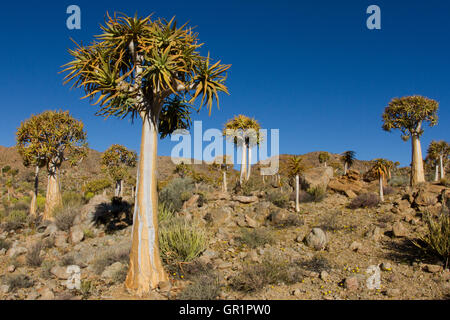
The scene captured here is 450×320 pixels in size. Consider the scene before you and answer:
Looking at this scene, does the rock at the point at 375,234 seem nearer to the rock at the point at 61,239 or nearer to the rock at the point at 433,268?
the rock at the point at 433,268

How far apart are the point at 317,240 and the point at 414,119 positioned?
12.8 meters

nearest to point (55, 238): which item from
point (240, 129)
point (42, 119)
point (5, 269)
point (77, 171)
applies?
point (5, 269)

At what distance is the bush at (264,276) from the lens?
636 centimetres

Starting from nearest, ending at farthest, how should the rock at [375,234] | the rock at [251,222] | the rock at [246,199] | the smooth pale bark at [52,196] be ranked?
the rock at [375,234] → the rock at [251,222] → the rock at [246,199] → the smooth pale bark at [52,196]

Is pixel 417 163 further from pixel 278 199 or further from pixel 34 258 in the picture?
pixel 34 258

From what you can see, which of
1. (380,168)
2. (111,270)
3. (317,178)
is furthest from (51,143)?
(380,168)

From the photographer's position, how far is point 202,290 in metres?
6.14

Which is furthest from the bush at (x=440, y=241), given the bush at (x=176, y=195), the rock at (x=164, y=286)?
the bush at (x=176, y=195)

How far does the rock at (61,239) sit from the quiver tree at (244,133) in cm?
1187

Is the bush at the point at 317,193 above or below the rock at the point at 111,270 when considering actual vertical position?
above

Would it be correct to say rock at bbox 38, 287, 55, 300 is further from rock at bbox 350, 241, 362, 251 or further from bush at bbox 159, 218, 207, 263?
rock at bbox 350, 241, 362, 251

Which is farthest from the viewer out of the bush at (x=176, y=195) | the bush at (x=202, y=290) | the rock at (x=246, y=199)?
the bush at (x=176, y=195)

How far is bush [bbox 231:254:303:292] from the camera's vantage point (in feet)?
20.9
